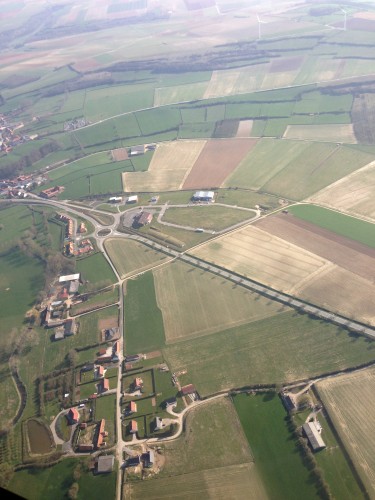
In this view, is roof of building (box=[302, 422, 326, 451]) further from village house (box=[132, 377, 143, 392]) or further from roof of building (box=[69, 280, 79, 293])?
roof of building (box=[69, 280, 79, 293])

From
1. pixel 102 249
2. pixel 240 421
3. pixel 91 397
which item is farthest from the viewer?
pixel 102 249

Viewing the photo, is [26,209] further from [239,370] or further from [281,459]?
[281,459]

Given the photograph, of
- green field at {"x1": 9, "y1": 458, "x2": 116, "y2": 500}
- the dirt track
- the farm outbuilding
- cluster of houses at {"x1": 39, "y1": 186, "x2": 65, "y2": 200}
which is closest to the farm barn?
the farm outbuilding

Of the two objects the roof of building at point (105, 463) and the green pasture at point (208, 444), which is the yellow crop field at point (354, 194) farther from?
the roof of building at point (105, 463)

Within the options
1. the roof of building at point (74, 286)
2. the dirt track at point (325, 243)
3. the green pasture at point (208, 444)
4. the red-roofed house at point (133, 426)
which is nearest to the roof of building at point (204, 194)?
the dirt track at point (325, 243)

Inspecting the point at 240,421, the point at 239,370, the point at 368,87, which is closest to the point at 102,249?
the point at 239,370

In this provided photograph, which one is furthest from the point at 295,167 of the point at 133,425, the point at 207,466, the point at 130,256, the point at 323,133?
the point at 207,466

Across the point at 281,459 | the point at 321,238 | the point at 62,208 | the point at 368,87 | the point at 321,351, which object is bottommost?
the point at 281,459
